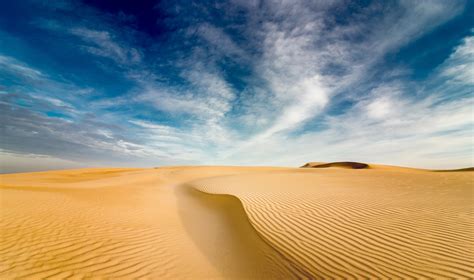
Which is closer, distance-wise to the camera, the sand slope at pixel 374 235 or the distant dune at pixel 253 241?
the sand slope at pixel 374 235

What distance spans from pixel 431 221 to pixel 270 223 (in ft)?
15.0

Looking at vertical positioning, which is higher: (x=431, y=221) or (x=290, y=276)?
(x=431, y=221)

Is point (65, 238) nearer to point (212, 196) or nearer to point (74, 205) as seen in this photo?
point (74, 205)

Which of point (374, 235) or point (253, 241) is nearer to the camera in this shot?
point (374, 235)

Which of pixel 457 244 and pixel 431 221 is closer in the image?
pixel 457 244

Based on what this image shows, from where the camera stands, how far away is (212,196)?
456 inches

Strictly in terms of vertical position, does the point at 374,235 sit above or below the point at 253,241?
above

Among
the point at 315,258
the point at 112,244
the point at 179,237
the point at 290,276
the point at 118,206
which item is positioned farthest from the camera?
the point at 118,206

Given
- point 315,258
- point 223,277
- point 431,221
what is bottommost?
point 223,277

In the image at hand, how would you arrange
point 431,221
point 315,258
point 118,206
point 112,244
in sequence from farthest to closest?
point 118,206, point 431,221, point 112,244, point 315,258

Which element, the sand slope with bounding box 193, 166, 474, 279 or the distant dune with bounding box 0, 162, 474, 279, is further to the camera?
the distant dune with bounding box 0, 162, 474, 279

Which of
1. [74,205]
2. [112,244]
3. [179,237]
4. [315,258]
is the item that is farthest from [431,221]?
[74,205]

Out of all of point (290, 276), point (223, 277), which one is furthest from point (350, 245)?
point (223, 277)

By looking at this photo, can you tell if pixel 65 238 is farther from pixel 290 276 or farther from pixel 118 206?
pixel 290 276
